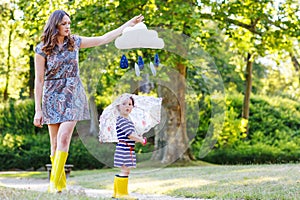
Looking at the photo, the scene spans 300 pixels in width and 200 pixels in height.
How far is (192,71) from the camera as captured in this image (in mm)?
11773

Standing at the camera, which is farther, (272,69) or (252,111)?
(272,69)

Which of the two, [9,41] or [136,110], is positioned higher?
[9,41]

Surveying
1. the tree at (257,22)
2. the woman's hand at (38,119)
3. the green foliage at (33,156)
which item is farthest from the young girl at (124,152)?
the green foliage at (33,156)

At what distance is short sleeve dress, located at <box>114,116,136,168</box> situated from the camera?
480 centimetres

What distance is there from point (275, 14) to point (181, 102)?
297cm

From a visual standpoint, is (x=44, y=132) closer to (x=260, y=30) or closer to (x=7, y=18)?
(x=7, y=18)

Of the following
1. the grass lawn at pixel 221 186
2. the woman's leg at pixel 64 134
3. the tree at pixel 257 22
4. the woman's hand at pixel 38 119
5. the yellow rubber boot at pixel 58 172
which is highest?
the tree at pixel 257 22

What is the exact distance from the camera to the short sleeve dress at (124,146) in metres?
4.80

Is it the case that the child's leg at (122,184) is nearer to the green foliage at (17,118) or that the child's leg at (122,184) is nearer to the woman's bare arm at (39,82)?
the woman's bare arm at (39,82)

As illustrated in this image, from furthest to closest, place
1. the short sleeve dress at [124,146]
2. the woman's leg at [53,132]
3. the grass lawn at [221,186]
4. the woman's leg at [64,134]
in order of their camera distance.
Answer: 1. the grass lawn at [221,186]
2. the short sleeve dress at [124,146]
3. the woman's leg at [53,132]
4. the woman's leg at [64,134]

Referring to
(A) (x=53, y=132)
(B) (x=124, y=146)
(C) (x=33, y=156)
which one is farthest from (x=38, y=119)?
(C) (x=33, y=156)

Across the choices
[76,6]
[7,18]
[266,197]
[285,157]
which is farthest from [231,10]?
[7,18]

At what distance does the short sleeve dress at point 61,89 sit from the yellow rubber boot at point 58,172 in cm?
30

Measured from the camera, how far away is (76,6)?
34.5ft
